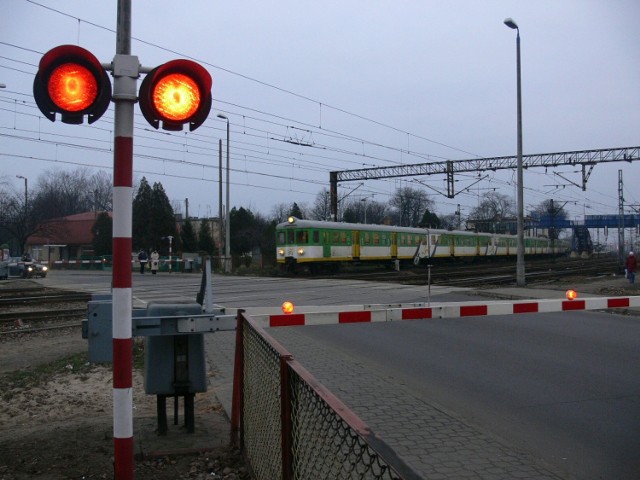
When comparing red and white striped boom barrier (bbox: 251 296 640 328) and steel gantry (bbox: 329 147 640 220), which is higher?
steel gantry (bbox: 329 147 640 220)

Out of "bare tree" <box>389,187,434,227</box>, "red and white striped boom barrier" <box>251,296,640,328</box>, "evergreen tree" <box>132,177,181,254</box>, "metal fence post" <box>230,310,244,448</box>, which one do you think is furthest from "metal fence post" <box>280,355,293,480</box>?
"bare tree" <box>389,187,434,227</box>

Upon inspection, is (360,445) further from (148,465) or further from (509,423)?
(509,423)

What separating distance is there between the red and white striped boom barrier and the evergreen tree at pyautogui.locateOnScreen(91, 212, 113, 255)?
56888 millimetres

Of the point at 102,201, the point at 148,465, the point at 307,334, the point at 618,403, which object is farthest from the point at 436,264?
the point at 102,201

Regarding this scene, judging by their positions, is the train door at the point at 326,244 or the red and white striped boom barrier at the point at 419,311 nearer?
the red and white striped boom barrier at the point at 419,311

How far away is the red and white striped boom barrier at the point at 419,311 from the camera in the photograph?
620 centimetres

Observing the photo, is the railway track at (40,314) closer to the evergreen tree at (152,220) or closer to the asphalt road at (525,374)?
the asphalt road at (525,374)

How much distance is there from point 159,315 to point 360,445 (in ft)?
10.5

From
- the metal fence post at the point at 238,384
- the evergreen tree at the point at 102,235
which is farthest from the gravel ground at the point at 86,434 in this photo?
the evergreen tree at the point at 102,235

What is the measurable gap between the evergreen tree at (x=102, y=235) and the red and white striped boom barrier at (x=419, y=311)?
56888 millimetres

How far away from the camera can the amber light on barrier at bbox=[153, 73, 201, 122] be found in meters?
3.68

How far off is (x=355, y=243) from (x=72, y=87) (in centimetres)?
3285

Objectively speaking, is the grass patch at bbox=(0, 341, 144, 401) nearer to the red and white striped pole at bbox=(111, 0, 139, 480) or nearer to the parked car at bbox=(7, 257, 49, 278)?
the red and white striped pole at bbox=(111, 0, 139, 480)

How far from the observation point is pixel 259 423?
3799 mm
